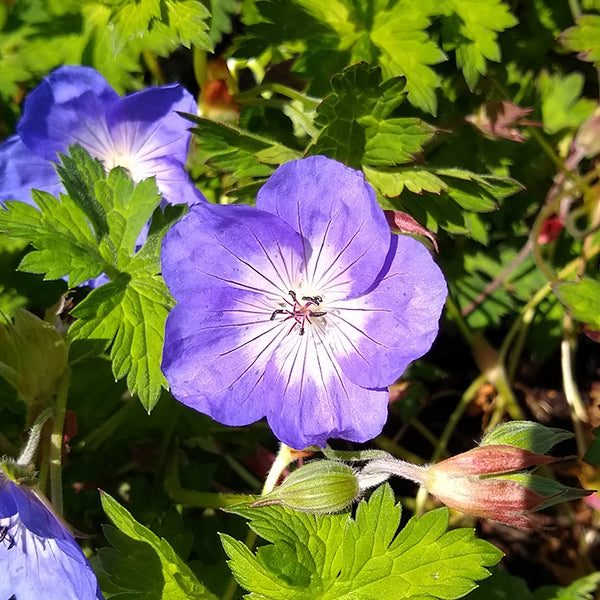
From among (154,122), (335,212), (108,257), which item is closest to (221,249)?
(335,212)

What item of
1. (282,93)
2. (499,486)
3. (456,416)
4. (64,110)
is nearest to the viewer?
(499,486)

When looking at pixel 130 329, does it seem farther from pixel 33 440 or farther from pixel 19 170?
pixel 19 170

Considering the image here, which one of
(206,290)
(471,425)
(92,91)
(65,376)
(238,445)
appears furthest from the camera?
(471,425)

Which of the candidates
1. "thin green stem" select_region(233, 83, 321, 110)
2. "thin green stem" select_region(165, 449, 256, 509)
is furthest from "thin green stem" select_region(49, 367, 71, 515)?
"thin green stem" select_region(233, 83, 321, 110)

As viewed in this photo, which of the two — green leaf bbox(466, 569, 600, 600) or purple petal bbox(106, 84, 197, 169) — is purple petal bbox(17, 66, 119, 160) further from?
green leaf bbox(466, 569, 600, 600)

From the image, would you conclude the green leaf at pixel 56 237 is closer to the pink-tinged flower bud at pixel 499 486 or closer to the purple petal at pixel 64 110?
the purple petal at pixel 64 110

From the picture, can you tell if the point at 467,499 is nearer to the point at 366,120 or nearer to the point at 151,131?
the point at 366,120

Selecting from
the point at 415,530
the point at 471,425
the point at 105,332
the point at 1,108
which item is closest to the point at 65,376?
the point at 105,332
